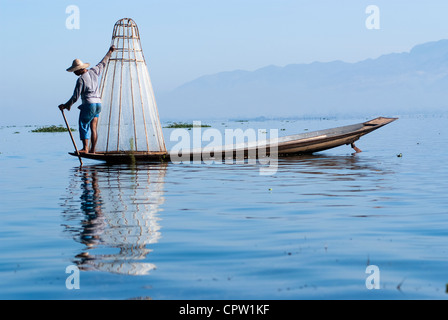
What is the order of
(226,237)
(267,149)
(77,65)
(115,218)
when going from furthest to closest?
1. (267,149)
2. (77,65)
3. (115,218)
4. (226,237)

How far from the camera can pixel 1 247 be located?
630cm

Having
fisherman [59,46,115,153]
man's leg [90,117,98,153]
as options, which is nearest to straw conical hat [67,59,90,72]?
fisherman [59,46,115,153]

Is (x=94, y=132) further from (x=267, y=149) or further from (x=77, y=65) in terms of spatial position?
(x=267, y=149)

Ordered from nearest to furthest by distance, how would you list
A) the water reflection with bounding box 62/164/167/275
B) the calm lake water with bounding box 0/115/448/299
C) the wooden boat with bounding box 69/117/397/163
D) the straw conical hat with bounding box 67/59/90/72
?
the calm lake water with bounding box 0/115/448/299 → the water reflection with bounding box 62/164/167/275 → the straw conical hat with bounding box 67/59/90/72 → the wooden boat with bounding box 69/117/397/163

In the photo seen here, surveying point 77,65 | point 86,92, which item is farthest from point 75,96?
point 77,65

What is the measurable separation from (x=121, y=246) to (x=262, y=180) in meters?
6.29

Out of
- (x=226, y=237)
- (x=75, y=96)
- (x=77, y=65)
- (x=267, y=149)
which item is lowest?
(x=226, y=237)

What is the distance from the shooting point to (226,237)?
6621 mm

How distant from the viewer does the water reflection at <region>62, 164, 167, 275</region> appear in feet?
18.3

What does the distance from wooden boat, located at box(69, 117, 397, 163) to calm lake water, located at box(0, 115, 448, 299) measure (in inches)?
111

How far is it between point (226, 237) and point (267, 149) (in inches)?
435

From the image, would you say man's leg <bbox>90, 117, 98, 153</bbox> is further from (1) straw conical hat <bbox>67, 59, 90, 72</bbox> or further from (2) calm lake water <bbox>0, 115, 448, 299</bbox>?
(2) calm lake water <bbox>0, 115, 448, 299</bbox>
